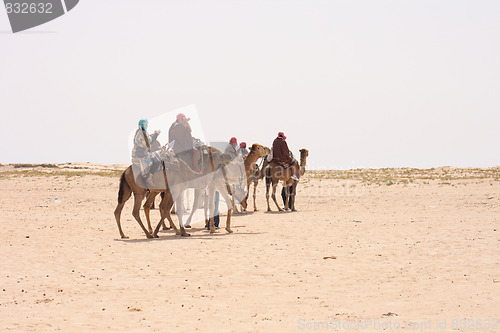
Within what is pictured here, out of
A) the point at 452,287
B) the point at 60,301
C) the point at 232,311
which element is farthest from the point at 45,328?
the point at 452,287

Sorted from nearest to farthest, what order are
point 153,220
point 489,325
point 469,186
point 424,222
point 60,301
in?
point 489,325, point 60,301, point 424,222, point 153,220, point 469,186

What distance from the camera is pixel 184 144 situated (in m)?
15.7

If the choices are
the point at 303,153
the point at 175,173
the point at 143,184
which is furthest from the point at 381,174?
the point at 143,184

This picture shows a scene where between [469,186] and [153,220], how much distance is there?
23.3 meters

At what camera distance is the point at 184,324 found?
295 inches

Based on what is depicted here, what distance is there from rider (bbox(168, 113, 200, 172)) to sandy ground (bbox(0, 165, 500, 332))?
2.11 meters

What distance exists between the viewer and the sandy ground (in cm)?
→ 766

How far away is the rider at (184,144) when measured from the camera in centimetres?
1566

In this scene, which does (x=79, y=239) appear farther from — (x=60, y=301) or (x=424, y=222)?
(x=424, y=222)

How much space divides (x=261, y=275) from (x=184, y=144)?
614 cm

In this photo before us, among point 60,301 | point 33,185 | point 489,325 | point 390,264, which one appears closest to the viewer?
point 489,325
